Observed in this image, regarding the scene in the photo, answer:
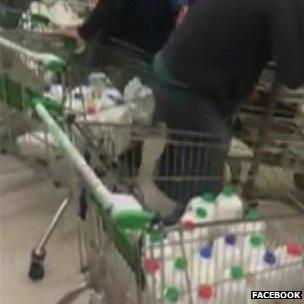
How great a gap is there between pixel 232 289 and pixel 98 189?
1.28ft

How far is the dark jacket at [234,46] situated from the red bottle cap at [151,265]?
0.80 m

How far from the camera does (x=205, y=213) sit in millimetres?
1432

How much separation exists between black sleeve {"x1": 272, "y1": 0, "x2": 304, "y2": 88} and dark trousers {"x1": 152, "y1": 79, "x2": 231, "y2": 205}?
27 cm

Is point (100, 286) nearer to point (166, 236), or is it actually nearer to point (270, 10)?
point (166, 236)

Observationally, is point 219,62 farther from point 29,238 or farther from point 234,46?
point 29,238

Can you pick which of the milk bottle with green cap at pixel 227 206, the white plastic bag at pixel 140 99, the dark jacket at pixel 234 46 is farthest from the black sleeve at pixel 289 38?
the white plastic bag at pixel 140 99

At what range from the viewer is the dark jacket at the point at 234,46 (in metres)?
1.56

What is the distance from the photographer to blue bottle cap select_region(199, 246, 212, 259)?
4.03ft

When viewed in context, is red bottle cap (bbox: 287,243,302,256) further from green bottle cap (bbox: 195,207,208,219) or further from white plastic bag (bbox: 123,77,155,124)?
white plastic bag (bbox: 123,77,155,124)

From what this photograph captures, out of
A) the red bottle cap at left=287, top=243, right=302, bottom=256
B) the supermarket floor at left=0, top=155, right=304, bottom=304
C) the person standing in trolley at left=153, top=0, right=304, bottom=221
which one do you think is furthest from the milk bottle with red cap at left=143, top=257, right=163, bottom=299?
the supermarket floor at left=0, top=155, right=304, bottom=304

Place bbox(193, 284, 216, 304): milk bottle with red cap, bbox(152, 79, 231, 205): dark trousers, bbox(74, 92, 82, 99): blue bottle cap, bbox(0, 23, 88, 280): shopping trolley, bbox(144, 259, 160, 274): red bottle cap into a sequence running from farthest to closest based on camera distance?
bbox(74, 92, 82, 99): blue bottle cap < bbox(0, 23, 88, 280): shopping trolley < bbox(152, 79, 231, 205): dark trousers < bbox(193, 284, 216, 304): milk bottle with red cap < bbox(144, 259, 160, 274): red bottle cap

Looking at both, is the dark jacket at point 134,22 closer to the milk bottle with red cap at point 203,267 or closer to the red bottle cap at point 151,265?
the milk bottle with red cap at point 203,267

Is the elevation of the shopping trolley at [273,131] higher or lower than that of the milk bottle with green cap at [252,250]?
higher

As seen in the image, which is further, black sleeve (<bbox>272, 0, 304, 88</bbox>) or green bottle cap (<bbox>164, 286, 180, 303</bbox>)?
black sleeve (<bbox>272, 0, 304, 88</bbox>)
